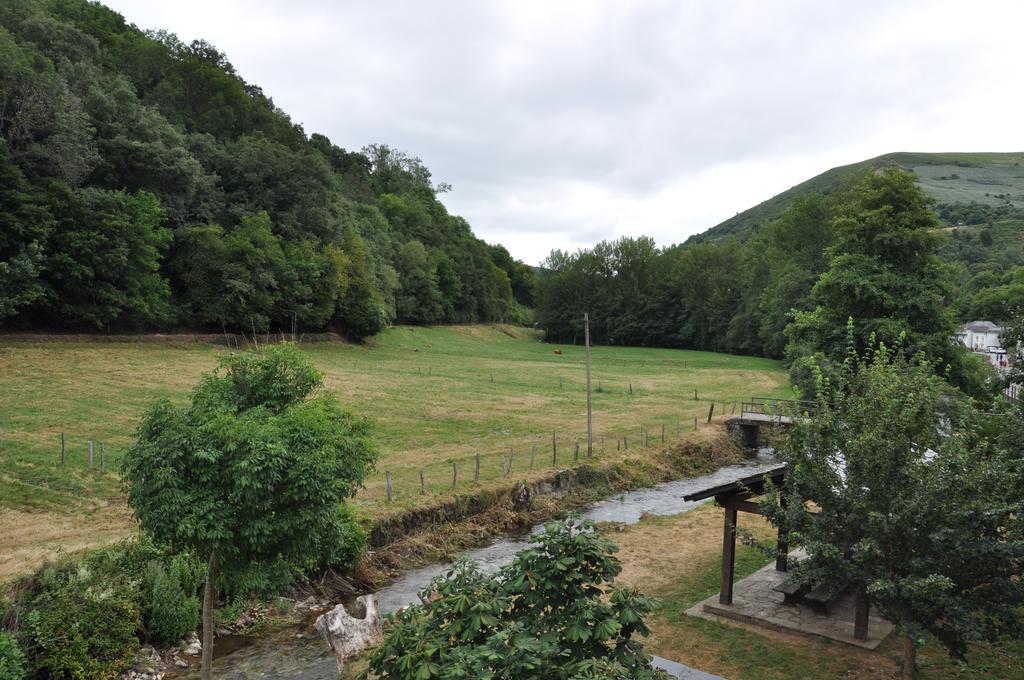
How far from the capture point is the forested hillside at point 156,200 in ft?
140

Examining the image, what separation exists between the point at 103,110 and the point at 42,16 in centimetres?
1064

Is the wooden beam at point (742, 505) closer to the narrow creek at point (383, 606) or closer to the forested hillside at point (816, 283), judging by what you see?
the narrow creek at point (383, 606)

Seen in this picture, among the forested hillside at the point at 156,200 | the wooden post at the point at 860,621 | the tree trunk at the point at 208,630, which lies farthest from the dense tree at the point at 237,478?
the forested hillside at the point at 156,200

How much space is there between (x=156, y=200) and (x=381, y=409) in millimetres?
28072

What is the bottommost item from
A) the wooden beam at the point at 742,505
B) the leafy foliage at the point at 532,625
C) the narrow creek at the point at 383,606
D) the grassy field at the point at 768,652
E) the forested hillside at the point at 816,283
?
the narrow creek at the point at 383,606

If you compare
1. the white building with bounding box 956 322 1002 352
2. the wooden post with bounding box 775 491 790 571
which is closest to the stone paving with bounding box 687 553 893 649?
the wooden post with bounding box 775 491 790 571

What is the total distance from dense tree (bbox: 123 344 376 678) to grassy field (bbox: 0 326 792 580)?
105cm

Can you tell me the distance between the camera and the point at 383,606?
16.1 metres

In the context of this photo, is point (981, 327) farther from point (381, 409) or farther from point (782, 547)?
point (782, 547)

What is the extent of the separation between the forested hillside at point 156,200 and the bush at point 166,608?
34799 mm

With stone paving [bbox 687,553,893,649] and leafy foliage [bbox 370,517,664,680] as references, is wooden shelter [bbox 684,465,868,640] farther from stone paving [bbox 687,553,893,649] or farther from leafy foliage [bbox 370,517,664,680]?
leafy foliage [bbox 370,517,664,680]

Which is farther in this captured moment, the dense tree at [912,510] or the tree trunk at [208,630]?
the tree trunk at [208,630]

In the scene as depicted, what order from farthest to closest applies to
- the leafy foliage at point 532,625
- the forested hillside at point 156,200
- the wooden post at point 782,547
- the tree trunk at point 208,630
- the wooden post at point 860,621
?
the forested hillside at point 156,200, the wooden post at point 860,621, the wooden post at point 782,547, the tree trunk at point 208,630, the leafy foliage at point 532,625

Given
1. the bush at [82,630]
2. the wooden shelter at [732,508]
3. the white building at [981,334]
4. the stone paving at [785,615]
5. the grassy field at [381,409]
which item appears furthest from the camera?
the white building at [981,334]
